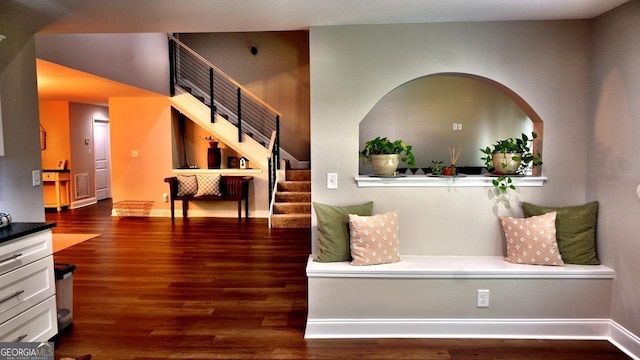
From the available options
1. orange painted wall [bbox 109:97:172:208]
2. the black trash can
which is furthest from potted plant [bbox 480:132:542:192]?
orange painted wall [bbox 109:97:172:208]

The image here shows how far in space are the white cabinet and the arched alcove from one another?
570 centimetres

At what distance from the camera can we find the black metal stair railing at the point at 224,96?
7.75 metres

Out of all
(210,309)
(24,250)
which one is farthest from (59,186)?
(24,250)

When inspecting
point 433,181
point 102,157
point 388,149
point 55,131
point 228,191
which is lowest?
point 228,191

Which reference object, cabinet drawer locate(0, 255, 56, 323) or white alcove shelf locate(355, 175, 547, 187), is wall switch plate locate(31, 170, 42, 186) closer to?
cabinet drawer locate(0, 255, 56, 323)

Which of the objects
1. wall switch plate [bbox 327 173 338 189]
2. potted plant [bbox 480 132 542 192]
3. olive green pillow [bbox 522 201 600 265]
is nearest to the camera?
olive green pillow [bbox 522 201 600 265]

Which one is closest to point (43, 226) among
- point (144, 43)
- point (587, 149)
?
point (587, 149)

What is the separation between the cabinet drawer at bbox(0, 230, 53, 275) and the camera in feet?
7.68

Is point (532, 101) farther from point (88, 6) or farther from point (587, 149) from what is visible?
point (88, 6)

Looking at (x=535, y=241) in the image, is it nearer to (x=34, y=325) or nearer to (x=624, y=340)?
(x=624, y=340)

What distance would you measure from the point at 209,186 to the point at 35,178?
395cm

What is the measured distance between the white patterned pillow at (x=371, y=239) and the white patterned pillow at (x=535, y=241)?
2.91ft

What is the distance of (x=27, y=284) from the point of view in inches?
98.8

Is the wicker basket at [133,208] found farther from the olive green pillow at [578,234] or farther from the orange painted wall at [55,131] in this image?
the olive green pillow at [578,234]
